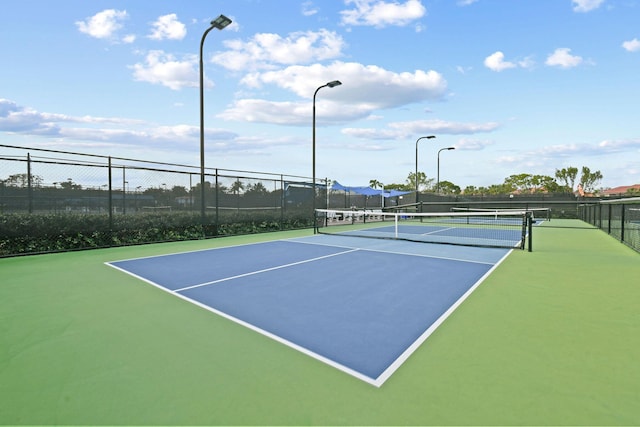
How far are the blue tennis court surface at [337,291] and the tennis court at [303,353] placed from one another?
42 mm

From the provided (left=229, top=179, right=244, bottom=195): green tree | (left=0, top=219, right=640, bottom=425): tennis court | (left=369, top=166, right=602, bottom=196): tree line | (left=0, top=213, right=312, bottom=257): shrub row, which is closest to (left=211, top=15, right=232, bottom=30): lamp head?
(left=229, top=179, right=244, bottom=195): green tree

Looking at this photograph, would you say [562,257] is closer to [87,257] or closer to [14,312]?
[14,312]

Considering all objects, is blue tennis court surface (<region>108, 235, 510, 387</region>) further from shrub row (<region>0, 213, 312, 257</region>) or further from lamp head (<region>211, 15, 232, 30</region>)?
lamp head (<region>211, 15, 232, 30</region>)

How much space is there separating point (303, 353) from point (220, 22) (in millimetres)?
11804

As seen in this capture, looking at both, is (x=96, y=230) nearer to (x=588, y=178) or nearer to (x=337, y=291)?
(x=337, y=291)

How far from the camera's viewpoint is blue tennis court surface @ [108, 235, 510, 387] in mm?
3660

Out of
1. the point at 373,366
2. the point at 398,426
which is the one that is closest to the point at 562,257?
the point at 373,366

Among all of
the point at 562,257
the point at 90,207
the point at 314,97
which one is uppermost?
the point at 314,97

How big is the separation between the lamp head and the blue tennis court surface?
24.6 ft

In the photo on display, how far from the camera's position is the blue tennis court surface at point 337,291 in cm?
366

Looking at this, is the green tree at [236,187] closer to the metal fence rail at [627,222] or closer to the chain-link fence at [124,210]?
the chain-link fence at [124,210]

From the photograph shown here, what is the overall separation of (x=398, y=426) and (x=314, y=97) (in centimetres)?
1715

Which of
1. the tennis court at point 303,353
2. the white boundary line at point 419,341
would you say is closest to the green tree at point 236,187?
the tennis court at point 303,353

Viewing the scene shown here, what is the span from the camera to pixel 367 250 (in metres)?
10.2
